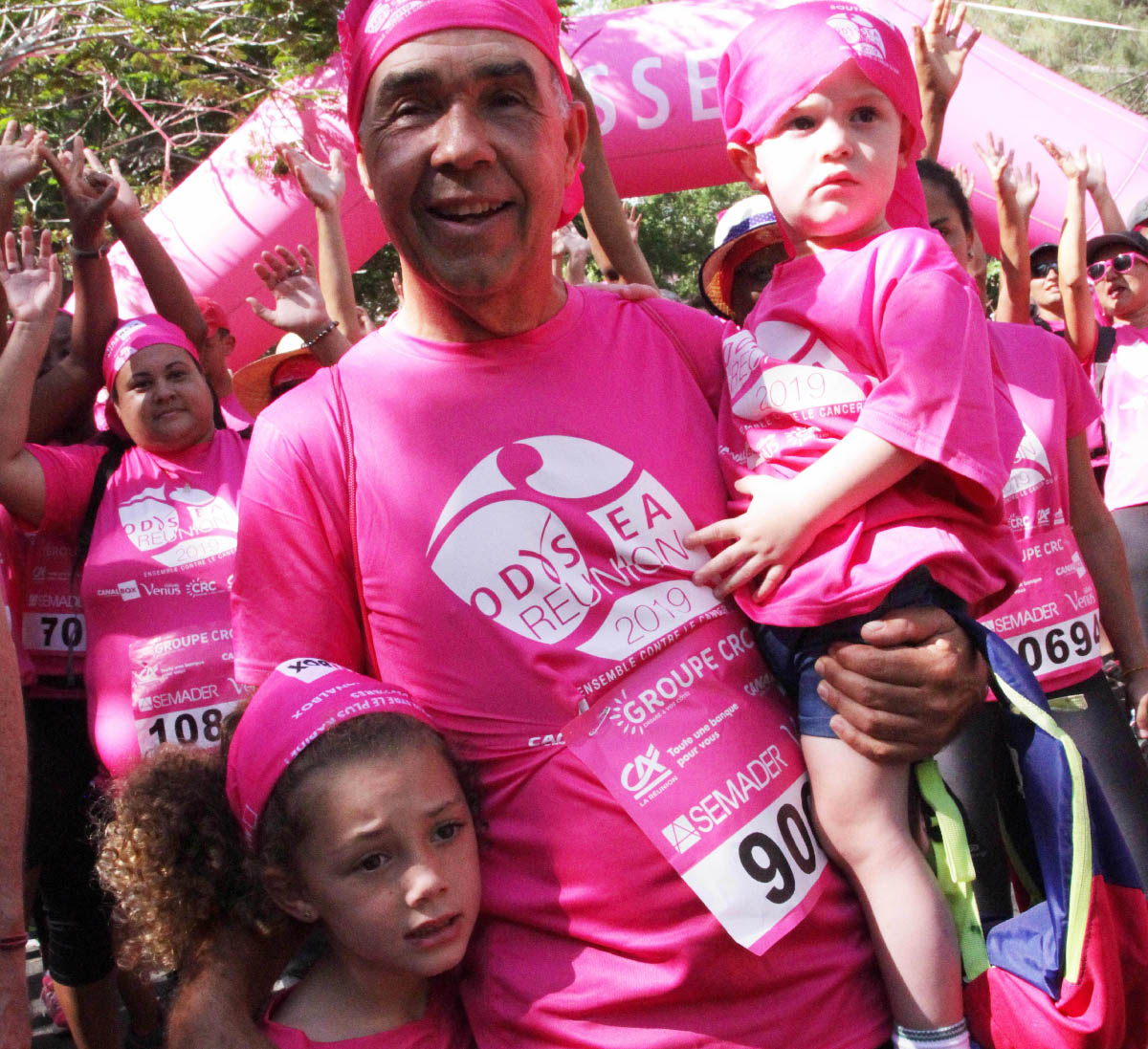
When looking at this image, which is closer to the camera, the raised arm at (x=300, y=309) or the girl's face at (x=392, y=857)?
the girl's face at (x=392, y=857)

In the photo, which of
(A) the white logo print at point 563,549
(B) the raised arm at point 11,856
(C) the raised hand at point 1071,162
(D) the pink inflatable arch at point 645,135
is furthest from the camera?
(D) the pink inflatable arch at point 645,135

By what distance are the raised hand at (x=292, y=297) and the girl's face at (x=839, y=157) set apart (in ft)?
7.75

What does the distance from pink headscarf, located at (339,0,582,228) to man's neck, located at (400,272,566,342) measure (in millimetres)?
270

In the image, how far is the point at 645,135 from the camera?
6359 millimetres

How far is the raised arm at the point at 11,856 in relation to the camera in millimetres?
1569

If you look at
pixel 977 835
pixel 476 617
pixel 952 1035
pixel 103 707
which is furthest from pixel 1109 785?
pixel 103 707

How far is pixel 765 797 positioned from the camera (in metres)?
1.67

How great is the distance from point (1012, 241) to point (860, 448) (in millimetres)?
2826

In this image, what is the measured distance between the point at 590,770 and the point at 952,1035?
62 centimetres

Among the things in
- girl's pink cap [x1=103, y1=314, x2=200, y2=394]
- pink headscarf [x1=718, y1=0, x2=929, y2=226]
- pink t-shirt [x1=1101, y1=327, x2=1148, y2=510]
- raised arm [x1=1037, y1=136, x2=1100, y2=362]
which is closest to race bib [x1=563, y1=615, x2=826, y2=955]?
pink headscarf [x1=718, y1=0, x2=929, y2=226]

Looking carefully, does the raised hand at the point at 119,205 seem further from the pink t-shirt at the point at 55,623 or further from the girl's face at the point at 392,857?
the girl's face at the point at 392,857

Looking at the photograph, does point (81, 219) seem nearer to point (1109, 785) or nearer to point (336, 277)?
point (336, 277)

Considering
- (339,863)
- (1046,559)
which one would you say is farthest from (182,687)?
(1046,559)

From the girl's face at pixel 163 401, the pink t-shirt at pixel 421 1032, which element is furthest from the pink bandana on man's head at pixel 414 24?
the girl's face at pixel 163 401
